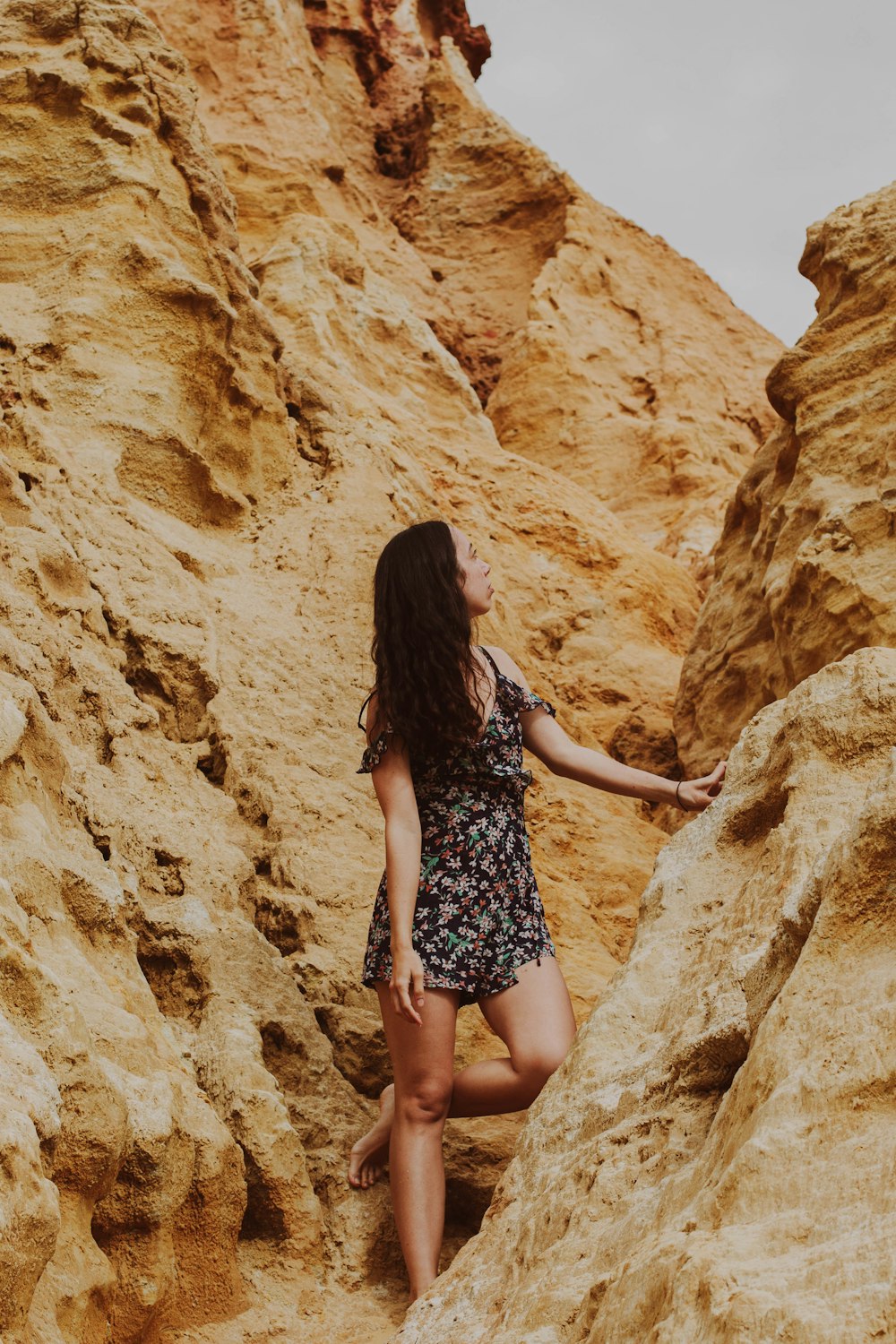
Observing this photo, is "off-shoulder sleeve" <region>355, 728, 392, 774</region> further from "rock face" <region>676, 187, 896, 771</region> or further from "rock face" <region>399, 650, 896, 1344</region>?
"rock face" <region>676, 187, 896, 771</region>

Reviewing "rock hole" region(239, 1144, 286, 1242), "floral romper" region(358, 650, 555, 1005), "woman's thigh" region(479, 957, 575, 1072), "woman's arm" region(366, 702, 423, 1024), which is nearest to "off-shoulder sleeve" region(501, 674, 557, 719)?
"floral romper" region(358, 650, 555, 1005)

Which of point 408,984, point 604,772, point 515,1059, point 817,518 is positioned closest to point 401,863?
point 408,984

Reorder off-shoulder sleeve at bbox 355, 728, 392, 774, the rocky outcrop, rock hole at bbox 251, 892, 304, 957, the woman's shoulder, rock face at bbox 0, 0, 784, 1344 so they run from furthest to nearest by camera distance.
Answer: the rocky outcrop → rock hole at bbox 251, 892, 304, 957 → the woman's shoulder → off-shoulder sleeve at bbox 355, 728, 392, 774 → rock face at bbox 0, 0, 784, 1344

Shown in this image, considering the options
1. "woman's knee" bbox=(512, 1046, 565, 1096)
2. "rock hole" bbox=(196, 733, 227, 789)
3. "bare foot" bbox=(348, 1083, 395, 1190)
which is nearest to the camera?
"woman's knee" bbox=(512, 1046, 565, 1096)

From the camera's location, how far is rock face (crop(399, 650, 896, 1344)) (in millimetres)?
1732

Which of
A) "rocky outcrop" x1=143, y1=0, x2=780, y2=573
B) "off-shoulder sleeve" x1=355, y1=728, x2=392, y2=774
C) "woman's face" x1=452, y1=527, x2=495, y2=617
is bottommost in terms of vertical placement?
"off-shoulder sleeve" x1=355, y1=728, x2=392, y2=774

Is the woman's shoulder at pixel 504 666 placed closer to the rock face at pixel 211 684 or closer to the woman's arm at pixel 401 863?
the woman's arm at pixel 401 863

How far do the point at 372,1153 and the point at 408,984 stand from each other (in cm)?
53

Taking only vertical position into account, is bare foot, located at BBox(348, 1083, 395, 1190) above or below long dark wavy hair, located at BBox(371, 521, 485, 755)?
below

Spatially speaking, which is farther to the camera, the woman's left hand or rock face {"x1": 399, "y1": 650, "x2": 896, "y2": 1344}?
the woman's left hand

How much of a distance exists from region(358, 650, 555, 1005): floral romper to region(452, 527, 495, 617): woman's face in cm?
18

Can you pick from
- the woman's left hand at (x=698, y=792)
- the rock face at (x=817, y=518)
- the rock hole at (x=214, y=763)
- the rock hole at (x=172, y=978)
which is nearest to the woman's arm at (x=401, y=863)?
the rock hole at (x=172, y=978)

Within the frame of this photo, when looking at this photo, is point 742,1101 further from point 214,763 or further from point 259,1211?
point 214,763

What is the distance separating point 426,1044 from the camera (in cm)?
331
